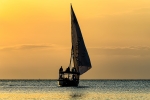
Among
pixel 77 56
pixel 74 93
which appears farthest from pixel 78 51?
pixel 74 93

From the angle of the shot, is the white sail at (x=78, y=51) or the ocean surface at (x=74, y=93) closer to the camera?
the ocean surface at (x=74, y=93)

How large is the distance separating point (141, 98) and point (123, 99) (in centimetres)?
295

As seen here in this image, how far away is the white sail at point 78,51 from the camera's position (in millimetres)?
102656

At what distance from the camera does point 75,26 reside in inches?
4114

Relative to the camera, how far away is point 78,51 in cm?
10362

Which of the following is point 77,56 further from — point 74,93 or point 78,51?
point 74,93

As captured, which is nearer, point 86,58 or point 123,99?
point 123,99

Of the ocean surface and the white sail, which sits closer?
the ocean surface

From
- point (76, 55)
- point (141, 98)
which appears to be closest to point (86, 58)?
point (76, 55)

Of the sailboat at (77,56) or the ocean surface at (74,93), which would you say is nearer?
the ocean surface at (74,93)

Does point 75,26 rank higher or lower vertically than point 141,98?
higher

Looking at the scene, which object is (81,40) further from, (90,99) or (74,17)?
(90,99)

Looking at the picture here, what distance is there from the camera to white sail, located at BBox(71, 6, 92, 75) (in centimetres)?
10266

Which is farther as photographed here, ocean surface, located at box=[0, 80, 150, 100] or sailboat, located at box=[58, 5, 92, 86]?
sailboat, located at box=[58, 5, 92, 86]
